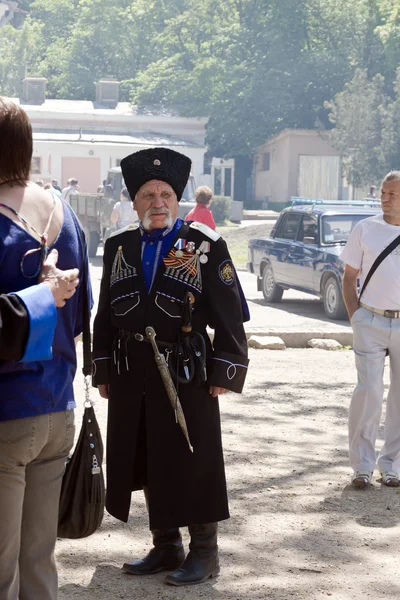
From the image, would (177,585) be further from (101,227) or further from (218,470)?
(101,227)

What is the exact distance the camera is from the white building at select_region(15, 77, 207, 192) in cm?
5141

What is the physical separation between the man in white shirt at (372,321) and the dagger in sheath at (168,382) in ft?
7.05

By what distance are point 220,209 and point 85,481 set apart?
42160mm

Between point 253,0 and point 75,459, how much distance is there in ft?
220

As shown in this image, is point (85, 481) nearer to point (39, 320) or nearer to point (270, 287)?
point (39, 320)

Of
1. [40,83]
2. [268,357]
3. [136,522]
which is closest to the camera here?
[136,522]

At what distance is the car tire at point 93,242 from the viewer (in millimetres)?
27602

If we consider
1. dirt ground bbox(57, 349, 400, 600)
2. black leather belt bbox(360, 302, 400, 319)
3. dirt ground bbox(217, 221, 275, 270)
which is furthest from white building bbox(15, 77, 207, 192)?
black leather belt bbox(360, 302, 400, 319)

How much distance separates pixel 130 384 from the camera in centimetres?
495

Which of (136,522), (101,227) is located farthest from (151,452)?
(101,227)

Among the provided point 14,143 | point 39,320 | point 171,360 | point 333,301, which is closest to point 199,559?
point 171,360

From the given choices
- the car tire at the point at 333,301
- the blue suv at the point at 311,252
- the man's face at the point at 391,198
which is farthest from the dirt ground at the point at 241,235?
the man's face at the point at 391,198

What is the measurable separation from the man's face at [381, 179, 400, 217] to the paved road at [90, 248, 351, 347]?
21.4 ft

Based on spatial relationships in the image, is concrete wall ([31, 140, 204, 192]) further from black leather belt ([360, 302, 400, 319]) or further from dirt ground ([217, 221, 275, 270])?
black leather belt ([360, 302, 400, 319])
